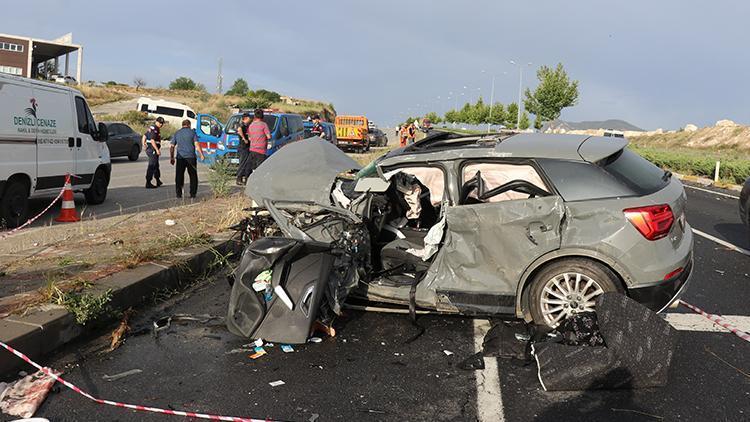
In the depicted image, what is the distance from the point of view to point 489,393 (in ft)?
12.2

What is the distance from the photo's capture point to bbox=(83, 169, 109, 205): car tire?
11.3 meters

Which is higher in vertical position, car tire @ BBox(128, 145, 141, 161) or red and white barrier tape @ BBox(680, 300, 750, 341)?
car tire @ BBox(128, 145, 141, 161)

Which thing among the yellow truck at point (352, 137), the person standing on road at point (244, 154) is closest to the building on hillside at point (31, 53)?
the yellow truck at point (352, 137)

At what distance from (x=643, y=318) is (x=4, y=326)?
14.3ft

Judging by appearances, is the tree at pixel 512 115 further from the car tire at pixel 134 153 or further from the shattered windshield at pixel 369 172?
the shattered windshield at pixel 369 172

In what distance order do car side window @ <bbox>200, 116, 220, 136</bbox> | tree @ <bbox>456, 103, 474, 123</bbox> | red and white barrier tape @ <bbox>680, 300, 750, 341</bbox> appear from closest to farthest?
red and white barrier tape @ <bbox>680, 300, 750, 341</bbox>, car side window @ <bbox>200, 116, 220, 136</bbox>, tree @ <bbox>456, 103, 474, 123</bbox>

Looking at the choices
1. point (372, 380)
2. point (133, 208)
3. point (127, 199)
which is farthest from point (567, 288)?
point (127, 199)

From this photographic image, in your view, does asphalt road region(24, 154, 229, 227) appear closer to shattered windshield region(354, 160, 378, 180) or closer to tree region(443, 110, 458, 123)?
shattered windshield region(354, 160, 378, 180)

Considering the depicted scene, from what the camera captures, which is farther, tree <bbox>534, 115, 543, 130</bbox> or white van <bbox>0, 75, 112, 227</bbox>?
tree <bbox>534, 115, 543, 130</bbox>

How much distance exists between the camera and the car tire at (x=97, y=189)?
11305mm

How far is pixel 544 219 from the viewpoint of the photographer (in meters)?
4.45

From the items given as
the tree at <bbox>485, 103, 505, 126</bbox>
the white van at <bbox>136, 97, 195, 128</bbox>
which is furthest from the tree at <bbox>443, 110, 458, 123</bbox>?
the white van at <bbox>136, 97, 195, 128</bbox>

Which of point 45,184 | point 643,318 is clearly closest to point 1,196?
point 45,184

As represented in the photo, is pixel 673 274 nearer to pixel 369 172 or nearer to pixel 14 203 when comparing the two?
pixel 369 172
